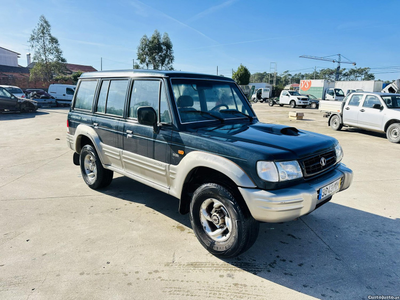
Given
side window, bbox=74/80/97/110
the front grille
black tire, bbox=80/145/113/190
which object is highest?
side window, bbox=74/80/97/110

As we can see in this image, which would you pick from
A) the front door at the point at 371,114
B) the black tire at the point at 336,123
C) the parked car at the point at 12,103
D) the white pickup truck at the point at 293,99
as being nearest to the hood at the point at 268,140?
the front door at the point at 371,114

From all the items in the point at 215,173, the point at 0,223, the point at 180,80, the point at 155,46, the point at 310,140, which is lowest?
the point at 0,223

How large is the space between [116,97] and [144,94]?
0.68m

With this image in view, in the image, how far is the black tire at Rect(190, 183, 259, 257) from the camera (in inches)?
110

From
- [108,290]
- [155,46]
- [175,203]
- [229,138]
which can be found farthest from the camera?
[155,46]

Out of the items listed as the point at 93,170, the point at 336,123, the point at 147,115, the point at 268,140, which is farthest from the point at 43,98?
the point at 268,140

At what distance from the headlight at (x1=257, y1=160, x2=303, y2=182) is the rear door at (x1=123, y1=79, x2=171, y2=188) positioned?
1.29 m

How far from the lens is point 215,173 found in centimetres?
311

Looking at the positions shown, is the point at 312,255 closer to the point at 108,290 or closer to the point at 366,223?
the point at 366,223

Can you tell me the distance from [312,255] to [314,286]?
545 mm

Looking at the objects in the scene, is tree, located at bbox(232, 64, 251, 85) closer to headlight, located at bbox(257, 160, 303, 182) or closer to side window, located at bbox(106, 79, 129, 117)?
side window, located at bbox(106, 79, 129, 117)

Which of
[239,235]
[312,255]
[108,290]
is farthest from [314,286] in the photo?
[108,290]

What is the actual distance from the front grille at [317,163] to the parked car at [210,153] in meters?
0.01

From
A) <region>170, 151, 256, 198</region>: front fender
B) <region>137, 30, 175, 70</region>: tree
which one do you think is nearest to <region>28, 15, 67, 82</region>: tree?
<region>137, 30, 175, 70</region>: tree
